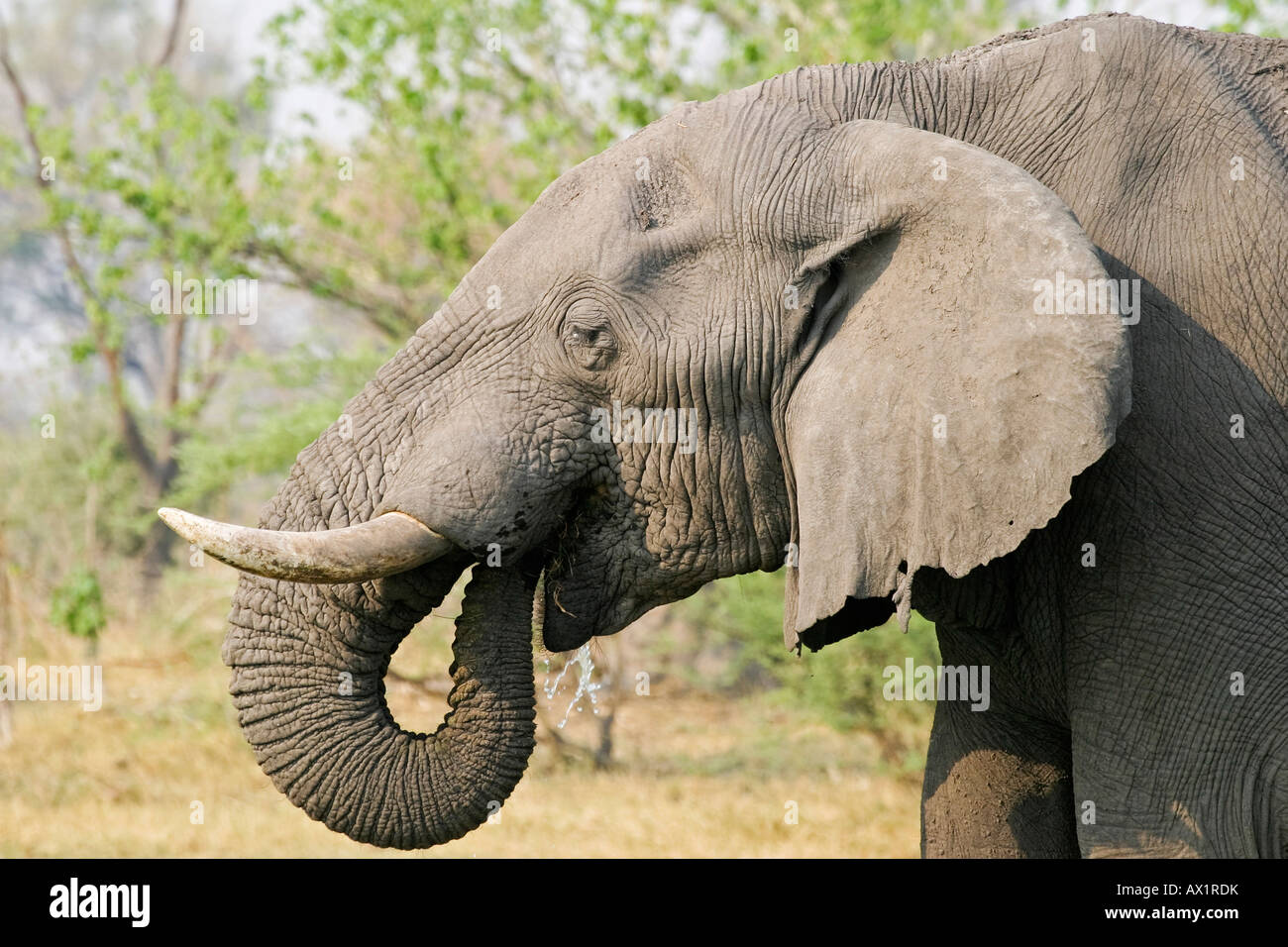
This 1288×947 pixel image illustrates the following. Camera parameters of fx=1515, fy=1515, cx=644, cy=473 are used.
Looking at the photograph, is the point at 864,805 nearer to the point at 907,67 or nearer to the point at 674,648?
the point at 674,648

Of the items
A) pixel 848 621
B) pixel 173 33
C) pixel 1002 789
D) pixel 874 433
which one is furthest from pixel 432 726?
pixel 173 33

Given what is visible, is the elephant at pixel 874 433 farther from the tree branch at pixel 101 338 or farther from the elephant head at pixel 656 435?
the tree branch at pixel 101 338

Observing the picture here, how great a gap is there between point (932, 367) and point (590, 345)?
790 millimetres

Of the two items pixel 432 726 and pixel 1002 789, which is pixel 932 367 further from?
pixel 432 726

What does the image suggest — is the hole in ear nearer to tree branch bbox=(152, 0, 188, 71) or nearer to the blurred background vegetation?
the blurred background vegetation

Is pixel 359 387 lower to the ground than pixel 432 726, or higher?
higher

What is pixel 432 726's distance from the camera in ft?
35.9

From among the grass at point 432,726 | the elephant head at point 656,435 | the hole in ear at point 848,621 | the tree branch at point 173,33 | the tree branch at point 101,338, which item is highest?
the tree branch at point 173,33

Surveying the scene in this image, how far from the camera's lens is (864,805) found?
925 cm

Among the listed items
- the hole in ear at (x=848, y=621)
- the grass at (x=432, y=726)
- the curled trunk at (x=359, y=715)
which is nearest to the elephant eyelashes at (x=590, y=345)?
the curled trunk at (x=359, y=715)

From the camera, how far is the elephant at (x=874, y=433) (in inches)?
130

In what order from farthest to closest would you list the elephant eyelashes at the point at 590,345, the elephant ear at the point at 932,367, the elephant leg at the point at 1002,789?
1. the elephant leg at the point at 1002,789
2. the elephant eyelashes at the point at 590,345
3. the elephant ear at the point at 932,367

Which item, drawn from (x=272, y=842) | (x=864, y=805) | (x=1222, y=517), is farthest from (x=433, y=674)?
(x=1222, y=517)

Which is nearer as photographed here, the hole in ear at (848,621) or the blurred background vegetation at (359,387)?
the hole in ear at (848,621)
